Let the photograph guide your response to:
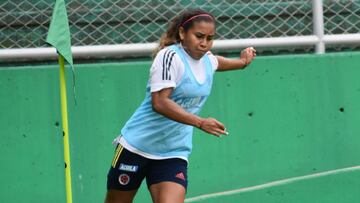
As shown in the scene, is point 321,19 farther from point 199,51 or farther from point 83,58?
point 199,51

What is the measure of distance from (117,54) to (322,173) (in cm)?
184

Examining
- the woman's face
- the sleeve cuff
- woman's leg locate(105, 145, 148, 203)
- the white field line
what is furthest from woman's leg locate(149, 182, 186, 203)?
the white field line

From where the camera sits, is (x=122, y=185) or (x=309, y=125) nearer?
(x=122, y=185)

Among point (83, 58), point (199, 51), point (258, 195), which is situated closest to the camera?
point (199, 51)

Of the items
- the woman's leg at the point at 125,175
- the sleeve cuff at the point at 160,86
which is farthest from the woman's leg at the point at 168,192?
the sleeve cuff at the point at 160,86

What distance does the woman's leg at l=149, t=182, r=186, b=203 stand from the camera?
4.89 metres

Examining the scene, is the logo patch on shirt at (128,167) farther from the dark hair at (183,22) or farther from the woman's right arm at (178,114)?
the dark hair at (183,22)

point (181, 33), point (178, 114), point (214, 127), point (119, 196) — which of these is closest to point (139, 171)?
point (119, 196)

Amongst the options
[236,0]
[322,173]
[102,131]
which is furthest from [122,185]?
[236,0]

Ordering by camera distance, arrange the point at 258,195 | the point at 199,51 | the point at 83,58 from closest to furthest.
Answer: the point at 199,51
the point at 258,195
the point at 83,58

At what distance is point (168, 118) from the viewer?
4809mm

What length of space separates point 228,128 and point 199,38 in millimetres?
2063

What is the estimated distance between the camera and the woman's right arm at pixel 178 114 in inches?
181

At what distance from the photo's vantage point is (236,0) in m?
7.34
